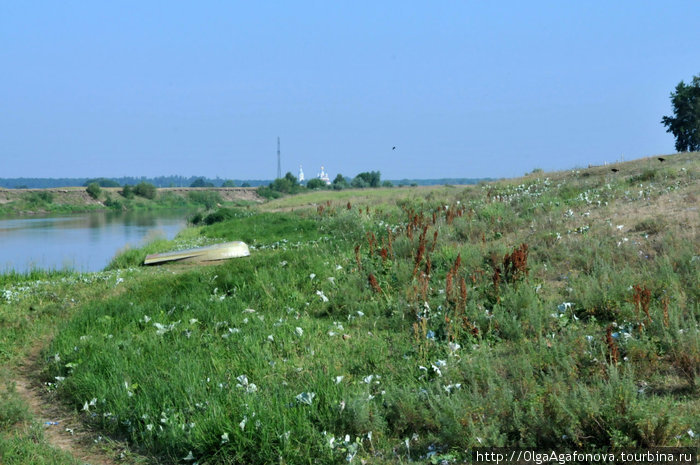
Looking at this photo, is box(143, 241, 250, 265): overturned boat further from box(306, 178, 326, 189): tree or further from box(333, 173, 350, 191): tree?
box(306, 178, 326, 189): tree

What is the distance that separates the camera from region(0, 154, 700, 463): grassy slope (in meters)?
4.19

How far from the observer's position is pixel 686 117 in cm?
4397

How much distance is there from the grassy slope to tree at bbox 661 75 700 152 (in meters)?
39.0

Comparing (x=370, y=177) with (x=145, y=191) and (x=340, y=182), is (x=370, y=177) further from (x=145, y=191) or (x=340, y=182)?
(x=145, y=191)

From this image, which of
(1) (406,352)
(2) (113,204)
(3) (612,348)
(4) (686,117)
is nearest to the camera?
(3) (612,348)

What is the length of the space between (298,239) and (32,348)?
34.8 ft

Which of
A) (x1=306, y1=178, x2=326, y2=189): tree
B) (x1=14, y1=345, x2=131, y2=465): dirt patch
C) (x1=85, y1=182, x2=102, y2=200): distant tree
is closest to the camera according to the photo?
(x1=14, y1=345, x2=131, y2=465): dirt patch

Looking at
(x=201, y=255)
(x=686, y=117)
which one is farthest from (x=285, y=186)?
(x=201, y=255)

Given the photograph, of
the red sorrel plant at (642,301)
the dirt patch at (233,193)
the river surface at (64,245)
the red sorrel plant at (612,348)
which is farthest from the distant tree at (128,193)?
the red sorrel plant at (612,348)

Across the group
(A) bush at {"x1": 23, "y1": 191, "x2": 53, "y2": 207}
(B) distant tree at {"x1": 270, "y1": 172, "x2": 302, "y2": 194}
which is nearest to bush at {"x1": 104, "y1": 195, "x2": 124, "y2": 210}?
(A) bush at {"x1": 23, "y1": 191, "x2": 53, "y2": 207}

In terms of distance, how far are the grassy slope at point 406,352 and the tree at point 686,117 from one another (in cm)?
3897

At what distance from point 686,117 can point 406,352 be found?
154 ft

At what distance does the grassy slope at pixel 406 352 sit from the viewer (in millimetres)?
4191

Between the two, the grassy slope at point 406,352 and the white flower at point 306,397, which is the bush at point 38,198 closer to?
the grassy slope at point 406,352
